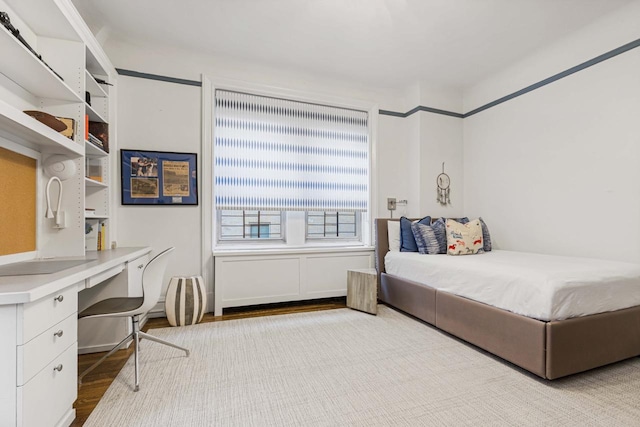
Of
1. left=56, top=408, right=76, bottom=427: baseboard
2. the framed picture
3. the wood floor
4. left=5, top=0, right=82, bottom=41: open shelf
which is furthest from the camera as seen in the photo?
the framed picture

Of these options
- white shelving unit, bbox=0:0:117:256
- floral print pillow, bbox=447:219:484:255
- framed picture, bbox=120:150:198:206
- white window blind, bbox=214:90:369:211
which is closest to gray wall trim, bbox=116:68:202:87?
white window blind, bbox=214:90:369:211

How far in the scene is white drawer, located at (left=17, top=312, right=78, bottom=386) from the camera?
111cm

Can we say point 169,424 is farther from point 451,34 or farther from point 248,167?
point 451,34

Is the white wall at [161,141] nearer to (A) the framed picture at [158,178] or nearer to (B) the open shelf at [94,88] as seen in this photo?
(A) the framed picture at [158,178]

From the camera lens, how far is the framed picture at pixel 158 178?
2.96m

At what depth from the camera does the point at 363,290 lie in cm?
326

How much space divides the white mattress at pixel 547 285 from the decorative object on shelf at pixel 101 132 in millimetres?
3216

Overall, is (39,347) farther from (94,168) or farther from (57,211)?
(94,168)

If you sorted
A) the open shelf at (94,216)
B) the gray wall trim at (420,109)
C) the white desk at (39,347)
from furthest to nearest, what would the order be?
the gray wall trim at (420,109), the open shelf at (94,216), the white desk at (39,347)

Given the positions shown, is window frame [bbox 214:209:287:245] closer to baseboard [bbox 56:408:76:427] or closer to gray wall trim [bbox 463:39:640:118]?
baseboard [bbox 56:408:76:427]

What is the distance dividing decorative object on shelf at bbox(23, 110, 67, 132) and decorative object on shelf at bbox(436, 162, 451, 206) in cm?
390

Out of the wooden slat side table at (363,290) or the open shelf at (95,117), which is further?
the wooden slat side table at (363,290)

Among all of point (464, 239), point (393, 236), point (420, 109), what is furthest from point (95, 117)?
point (464, 239)

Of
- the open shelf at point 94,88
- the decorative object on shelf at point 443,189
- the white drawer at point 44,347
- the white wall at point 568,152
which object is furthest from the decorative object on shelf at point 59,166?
→ the white wall at point 568,152
